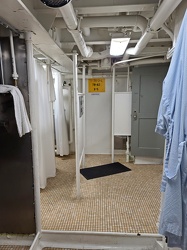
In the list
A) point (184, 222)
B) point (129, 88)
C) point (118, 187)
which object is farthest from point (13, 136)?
point (129, 88)

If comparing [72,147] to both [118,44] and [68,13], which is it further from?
[68,13]

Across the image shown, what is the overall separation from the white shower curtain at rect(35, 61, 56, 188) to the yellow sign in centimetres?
130

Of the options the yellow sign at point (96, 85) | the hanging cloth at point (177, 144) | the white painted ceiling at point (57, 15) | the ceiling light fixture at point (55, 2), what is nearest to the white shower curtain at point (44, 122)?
the white painted ceiling at point (57, 15)

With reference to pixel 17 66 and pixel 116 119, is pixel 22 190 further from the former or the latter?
pixel 116 119

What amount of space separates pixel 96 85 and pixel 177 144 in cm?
319

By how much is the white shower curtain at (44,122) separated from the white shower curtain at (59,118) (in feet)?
2.16

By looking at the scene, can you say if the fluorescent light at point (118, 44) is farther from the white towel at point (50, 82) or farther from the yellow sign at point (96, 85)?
the yellow sign at point (96, 85)

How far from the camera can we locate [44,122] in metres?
2.69

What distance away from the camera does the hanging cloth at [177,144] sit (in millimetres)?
956

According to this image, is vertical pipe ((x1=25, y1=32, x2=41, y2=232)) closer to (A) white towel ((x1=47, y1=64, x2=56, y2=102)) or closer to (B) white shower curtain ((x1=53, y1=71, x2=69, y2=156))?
(A) white towel ((x1=47, y1=64, x2=56, y2=102))

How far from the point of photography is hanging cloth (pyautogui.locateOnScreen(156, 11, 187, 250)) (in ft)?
3.14

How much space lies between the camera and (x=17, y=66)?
148 cm

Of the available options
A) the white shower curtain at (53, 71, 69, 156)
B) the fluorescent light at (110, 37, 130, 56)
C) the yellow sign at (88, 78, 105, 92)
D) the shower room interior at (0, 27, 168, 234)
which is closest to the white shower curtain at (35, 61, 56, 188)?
the shower room interior at (0, 27, 168, 234)

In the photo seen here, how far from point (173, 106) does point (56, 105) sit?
284cm
